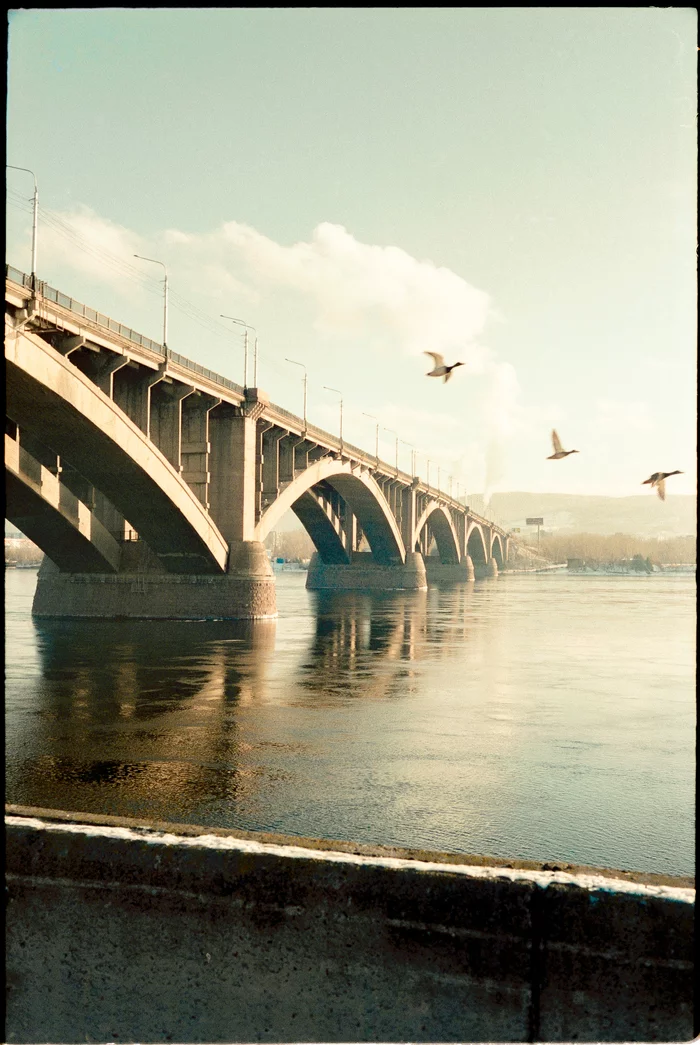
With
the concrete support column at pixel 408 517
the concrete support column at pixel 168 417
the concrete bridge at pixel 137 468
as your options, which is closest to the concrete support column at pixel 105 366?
the concrete bridge at pixel 137 468

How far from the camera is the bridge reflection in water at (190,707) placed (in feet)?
43.9

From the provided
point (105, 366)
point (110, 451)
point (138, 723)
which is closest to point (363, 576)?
point (110, 451)

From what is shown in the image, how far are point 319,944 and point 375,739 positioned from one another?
1411 cm

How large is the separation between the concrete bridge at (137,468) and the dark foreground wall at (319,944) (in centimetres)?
2857

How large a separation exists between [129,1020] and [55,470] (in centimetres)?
4107

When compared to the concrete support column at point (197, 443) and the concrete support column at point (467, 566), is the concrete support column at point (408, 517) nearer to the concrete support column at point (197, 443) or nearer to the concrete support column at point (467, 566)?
the concrete support column at point (467, 566)

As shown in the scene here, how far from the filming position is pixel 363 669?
2938 centimetres

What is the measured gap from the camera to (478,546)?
528 ft

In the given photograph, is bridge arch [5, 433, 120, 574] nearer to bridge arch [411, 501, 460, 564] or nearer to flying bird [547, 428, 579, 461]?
flying bird [547, 428, 579, 461]

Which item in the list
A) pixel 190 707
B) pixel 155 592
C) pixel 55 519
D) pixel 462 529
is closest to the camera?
pixel 190 707

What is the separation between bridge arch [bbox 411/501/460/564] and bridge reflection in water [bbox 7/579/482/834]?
6330cm

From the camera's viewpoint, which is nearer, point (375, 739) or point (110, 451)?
point (375, 739)

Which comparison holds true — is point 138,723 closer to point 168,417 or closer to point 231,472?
point 168,417

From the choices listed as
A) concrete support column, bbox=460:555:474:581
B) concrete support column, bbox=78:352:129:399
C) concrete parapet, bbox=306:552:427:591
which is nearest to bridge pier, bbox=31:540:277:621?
concrete support column, bbox=78:352:129:399
